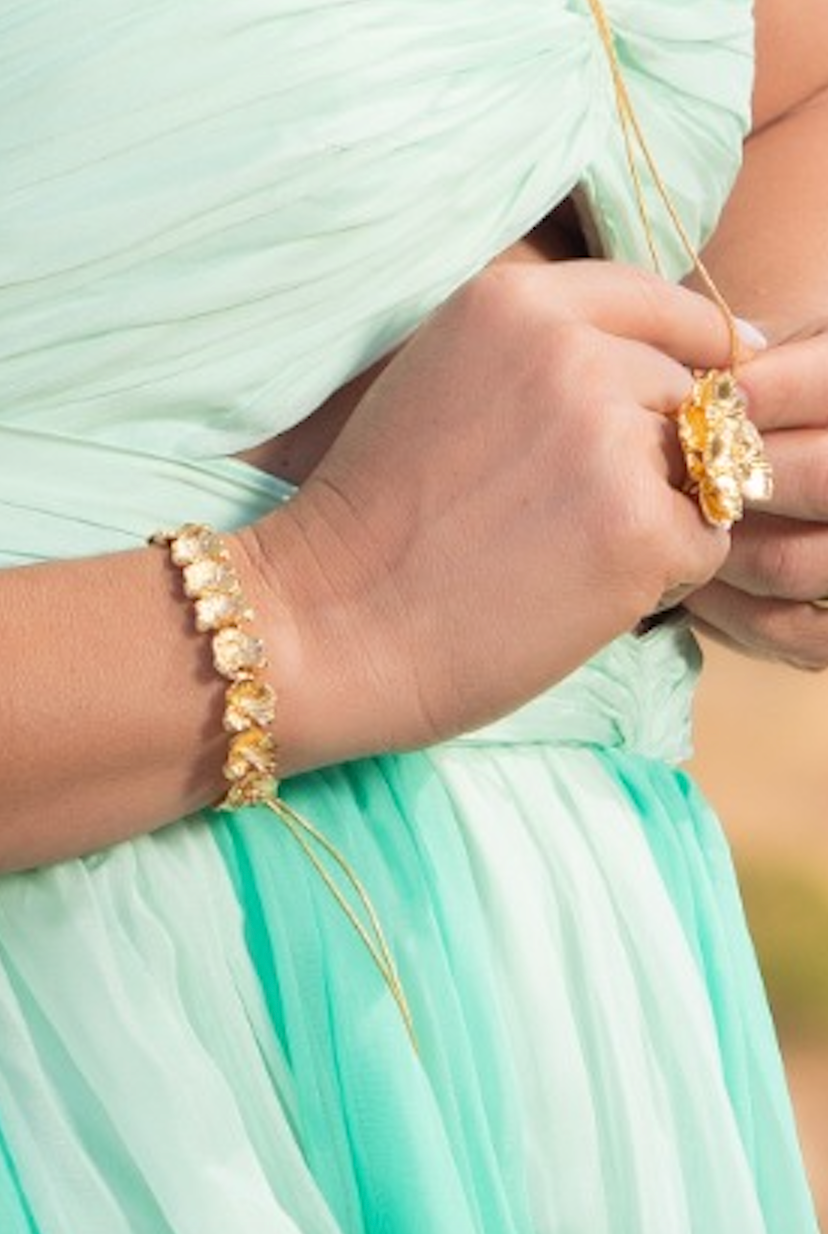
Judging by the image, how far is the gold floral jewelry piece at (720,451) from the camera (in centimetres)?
130

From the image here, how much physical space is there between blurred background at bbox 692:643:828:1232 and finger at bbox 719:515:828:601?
2.87 metres

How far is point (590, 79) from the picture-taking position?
146cm

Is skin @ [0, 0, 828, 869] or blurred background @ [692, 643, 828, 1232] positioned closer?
skin @ [0, 0, 828, 869]

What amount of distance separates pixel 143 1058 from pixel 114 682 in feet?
0.56

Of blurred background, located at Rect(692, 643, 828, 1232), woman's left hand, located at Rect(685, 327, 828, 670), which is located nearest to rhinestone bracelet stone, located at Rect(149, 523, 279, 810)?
woman's left hand, located at Rect(685, 327, 828, 670)

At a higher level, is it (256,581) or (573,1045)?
(256,581)

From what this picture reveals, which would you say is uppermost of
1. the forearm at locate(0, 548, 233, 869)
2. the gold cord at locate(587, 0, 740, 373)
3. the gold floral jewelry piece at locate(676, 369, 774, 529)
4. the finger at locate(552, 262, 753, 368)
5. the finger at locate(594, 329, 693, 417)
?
the gold cord at locate(587, 0, 740, 373)

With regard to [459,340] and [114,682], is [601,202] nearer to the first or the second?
[459,340]

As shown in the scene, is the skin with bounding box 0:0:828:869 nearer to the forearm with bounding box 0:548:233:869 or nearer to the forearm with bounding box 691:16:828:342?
the forearm with bounding box 0:548:233:869

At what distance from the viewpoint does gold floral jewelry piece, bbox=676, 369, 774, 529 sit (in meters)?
1.30

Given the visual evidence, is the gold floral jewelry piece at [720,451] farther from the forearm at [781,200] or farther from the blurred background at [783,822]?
the blurred background at [783,822]

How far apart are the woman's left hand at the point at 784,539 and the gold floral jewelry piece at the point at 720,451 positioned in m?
0.04

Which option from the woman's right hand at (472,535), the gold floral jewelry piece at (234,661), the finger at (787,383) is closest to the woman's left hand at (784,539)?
the finger at (787,383)

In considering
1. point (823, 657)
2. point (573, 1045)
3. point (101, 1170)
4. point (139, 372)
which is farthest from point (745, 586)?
point (101, 1170)
